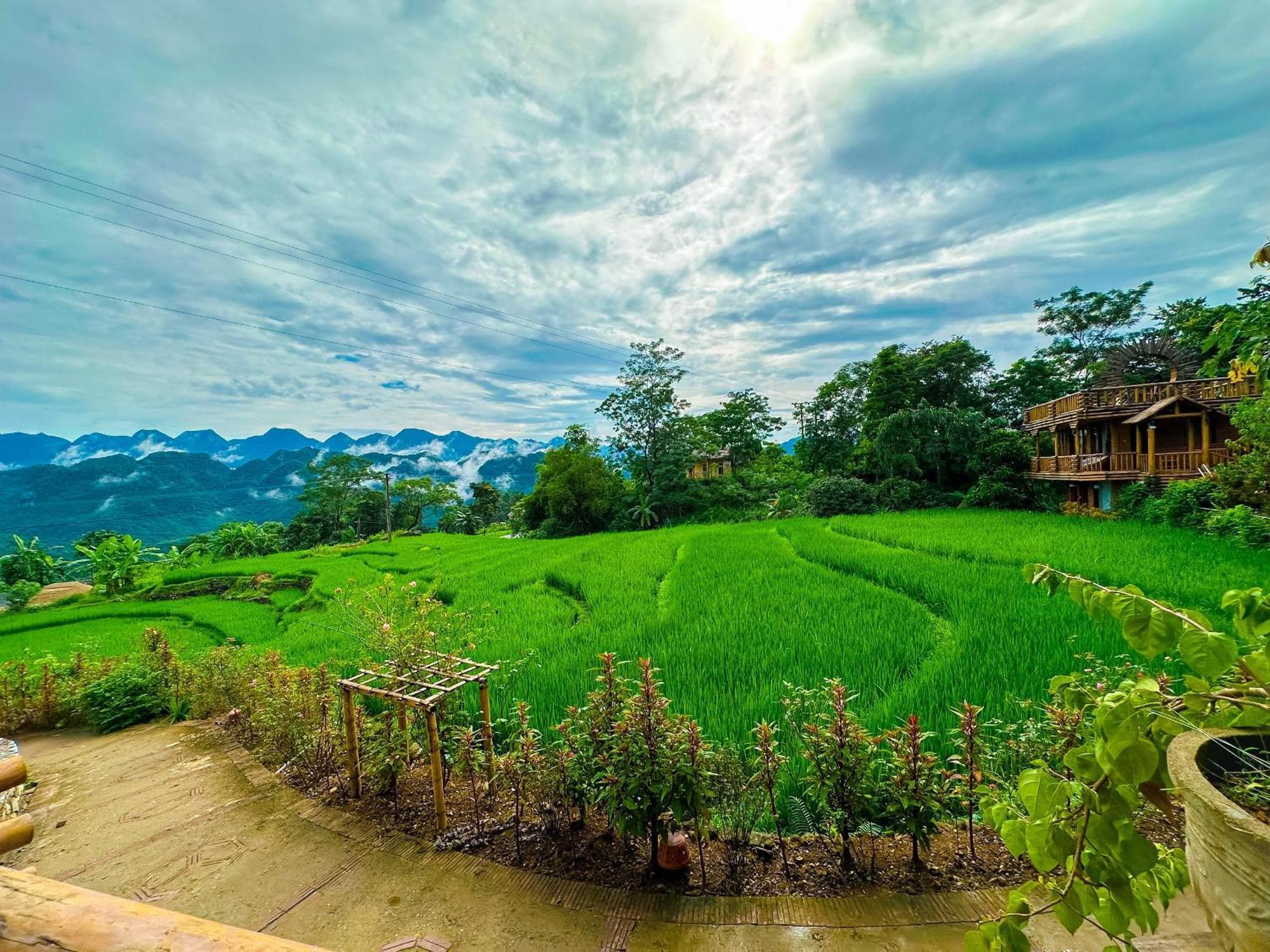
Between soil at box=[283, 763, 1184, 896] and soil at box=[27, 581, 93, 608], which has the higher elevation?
soil at box=[283, 763, 1184, 896]

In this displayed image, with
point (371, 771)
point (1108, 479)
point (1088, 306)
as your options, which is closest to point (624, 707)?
point (371, 771)

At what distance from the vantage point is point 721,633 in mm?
5742

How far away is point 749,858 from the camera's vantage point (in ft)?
7.64

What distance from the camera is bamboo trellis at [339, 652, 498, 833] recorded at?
2.66m

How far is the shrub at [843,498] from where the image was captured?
751 inches

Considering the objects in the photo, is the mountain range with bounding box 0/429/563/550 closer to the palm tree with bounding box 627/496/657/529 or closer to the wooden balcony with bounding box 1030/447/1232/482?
the palm tree with bounding box 627/496/657/529

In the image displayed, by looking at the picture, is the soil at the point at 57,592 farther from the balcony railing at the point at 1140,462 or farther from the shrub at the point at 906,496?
the balcony railing at the point at 1140,462

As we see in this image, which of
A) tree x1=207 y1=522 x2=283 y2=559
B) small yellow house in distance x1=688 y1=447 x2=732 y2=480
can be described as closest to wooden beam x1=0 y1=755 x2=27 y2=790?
small yellow house in distance x1=688 y1=447 x2=732 y2=480

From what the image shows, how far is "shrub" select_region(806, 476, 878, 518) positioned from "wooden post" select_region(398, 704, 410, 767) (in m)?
18.4

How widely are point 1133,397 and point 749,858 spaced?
786 inches

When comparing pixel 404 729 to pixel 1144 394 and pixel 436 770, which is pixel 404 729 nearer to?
pixel 436 770

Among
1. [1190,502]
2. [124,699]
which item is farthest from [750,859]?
[1190,502]

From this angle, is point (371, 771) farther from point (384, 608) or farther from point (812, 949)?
point (812, 949)

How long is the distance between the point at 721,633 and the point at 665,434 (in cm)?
1844
